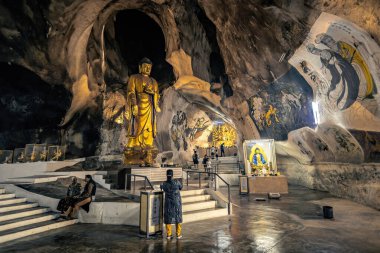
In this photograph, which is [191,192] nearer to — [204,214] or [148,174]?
[204,214]

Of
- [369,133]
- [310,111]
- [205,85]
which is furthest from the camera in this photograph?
[205,85]

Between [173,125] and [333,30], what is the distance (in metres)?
16.1

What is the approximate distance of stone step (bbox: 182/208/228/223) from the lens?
5973mm

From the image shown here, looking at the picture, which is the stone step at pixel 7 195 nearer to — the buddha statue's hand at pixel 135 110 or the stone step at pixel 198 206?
the buddha statue's hand at pixel 135 110

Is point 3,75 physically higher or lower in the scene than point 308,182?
higher

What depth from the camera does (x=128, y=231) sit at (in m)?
5.05

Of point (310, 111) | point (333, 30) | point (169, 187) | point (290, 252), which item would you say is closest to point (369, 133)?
point (310, 111)

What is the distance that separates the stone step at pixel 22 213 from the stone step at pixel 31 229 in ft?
2.28

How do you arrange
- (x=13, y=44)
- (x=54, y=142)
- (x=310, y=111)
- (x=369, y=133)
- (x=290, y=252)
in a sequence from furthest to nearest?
(x=54, y=142) → (x=13, y=44) → (x=310, y=111) → (x=369, y=133) → (x=290, y=252)

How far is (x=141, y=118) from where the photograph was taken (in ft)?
33.6

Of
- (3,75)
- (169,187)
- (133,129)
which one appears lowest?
(169,187)

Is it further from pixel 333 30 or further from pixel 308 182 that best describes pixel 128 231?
pixel 308 182

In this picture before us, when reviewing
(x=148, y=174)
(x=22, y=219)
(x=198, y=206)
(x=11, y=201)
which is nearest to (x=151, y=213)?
(x=198, y=206)

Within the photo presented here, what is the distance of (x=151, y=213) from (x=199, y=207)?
8.20ft
